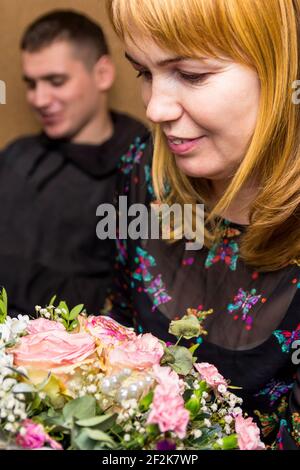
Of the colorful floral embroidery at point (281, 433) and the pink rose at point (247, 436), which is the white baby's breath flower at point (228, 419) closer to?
the pink rose at point (247, 436)

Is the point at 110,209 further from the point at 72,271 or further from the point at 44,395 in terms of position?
the point at 44,395

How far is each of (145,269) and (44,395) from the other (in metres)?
0.59

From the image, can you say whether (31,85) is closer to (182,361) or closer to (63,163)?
(63,163)

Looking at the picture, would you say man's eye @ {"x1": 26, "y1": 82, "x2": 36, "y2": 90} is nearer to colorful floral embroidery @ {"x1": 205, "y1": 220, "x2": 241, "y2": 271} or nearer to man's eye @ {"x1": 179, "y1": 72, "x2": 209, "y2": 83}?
colorful floral embroidery @ {"x1": 205, "y1": 220, "x2": 241, "y2": 271}

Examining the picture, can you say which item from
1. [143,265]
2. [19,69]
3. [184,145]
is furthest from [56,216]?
[184,145]

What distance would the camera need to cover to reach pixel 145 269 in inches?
53.5

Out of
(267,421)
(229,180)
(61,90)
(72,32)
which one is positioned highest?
(72,32)

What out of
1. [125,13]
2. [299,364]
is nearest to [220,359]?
[299,364]

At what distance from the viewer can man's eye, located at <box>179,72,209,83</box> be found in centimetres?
103

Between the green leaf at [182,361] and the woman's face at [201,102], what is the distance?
321 mm

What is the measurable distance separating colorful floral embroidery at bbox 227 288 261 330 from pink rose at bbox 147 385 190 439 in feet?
1.51

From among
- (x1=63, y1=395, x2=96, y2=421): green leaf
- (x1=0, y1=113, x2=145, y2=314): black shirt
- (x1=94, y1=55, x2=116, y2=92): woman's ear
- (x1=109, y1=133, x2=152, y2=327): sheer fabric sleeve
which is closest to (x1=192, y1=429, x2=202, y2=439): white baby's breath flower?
(x1=63, y1=395, x2=96, y2=421): green leaf

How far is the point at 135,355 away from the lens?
0.83 metres

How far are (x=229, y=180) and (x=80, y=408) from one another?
568 millimetres
